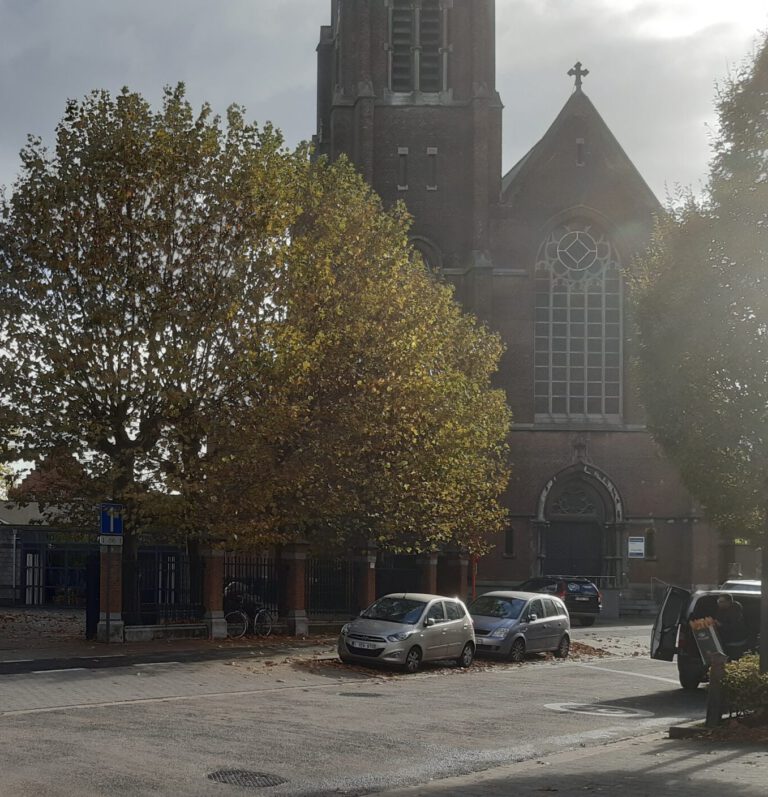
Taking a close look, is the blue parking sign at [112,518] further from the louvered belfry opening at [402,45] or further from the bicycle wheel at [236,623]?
the louvered belfry opening at [402,45]

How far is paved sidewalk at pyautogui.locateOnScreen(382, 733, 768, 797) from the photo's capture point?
10.5 m

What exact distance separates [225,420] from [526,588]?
17794 millimetres

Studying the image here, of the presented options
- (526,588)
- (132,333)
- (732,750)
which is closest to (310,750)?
(732,750)

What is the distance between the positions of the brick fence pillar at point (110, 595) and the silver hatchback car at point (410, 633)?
4.79 metres

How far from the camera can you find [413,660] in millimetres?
23078

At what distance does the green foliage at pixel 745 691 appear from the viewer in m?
14.3

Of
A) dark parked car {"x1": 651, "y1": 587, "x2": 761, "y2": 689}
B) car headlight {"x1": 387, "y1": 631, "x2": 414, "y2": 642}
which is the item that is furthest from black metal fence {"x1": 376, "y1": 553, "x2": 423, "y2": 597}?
dark parked car {"x1": 651, "y1": 587, "x2": 761, "y2": 689}

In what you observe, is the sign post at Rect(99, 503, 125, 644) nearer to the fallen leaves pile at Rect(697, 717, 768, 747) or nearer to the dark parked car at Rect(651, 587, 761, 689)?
the dark parked car at Rect(651, 587, 761, 689)

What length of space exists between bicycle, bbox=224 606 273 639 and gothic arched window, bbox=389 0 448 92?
90.0 ft

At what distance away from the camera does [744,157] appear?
50.4ft

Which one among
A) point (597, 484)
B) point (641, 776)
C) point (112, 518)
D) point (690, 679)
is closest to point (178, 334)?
point (112, 518)

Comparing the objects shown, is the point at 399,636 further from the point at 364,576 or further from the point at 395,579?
the point at 395,579

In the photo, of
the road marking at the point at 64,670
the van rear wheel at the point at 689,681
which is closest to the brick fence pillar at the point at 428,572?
the van rear wheel at the point at 689,681

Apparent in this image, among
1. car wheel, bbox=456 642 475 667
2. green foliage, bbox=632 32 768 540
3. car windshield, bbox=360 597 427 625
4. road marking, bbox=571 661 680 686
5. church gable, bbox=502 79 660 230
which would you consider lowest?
road marking, bbox=571 661 680 686
